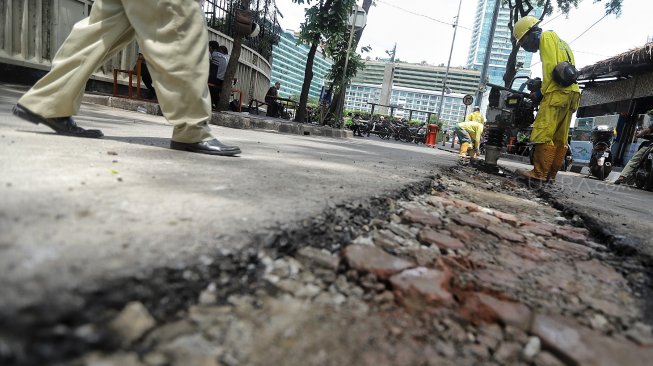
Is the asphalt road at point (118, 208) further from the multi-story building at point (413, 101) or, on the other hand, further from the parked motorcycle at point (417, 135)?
the multi-story building at point (413, 101)

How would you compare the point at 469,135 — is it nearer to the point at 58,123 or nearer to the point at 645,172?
the point at 645,172

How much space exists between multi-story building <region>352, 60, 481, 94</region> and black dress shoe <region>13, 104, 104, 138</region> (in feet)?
203

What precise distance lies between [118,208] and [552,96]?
4155mm

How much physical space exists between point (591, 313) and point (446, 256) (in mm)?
362

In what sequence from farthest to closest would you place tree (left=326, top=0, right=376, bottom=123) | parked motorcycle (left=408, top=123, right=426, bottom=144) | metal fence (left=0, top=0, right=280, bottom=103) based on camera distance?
1. parked motorcycle (left=408, top=123, right=426, bottom=144)
2. tree (left=326, top=0, right=376, bottom=123)
3. metal fence (left=0, top=0, right=280, bottom=103)

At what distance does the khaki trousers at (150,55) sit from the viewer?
1.88m

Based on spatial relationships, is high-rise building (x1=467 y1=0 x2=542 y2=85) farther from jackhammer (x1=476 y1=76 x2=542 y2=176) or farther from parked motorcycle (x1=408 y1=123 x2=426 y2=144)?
jackhammer (x1=476 y1=76 x2=542 y2=176)

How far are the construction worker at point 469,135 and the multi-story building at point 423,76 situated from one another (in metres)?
54.8

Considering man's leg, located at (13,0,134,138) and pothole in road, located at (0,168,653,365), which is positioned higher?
man's leg, located at (13,0,134,138)

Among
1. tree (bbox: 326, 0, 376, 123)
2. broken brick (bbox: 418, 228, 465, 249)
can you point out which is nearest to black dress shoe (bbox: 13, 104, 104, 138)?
broken brick (bbox: 418, 228, 465, 249)

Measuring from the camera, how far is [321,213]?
1.18 metres

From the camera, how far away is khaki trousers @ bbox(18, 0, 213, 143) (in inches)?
74.0

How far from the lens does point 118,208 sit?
3.06 feet

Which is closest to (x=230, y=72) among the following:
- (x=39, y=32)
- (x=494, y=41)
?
(x=39, y=32)
